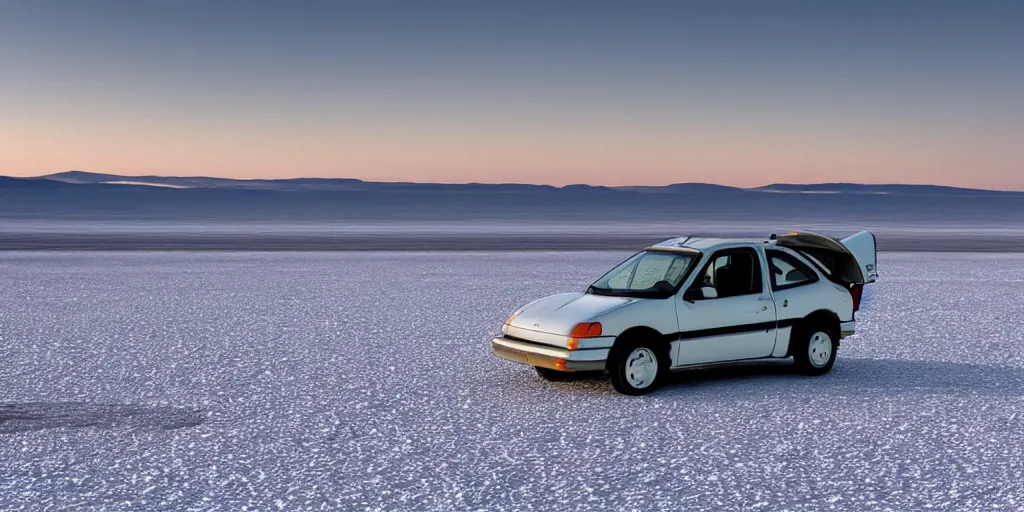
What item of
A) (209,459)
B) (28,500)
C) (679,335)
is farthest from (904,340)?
(28,500)

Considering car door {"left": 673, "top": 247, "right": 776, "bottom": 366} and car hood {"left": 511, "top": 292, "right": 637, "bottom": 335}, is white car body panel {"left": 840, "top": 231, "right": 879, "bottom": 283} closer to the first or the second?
car door {"left": 673, "top": 247, "right": 776, "bottom": 366}

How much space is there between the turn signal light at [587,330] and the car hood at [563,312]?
0.05 meters

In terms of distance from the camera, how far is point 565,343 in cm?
930

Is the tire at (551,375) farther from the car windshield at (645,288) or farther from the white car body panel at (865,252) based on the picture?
the white car body panel at (865,252)

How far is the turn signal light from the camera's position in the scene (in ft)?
30.3

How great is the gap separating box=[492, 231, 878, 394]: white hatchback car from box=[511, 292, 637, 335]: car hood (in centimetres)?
1

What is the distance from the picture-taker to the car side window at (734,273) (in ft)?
33.6

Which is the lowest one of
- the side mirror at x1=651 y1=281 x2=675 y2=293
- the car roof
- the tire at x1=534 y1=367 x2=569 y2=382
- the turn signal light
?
the tire at x1=534 y1=367 x2=569 y2=382

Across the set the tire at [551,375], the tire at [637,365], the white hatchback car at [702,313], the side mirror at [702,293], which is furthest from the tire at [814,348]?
the tire at [551,375]

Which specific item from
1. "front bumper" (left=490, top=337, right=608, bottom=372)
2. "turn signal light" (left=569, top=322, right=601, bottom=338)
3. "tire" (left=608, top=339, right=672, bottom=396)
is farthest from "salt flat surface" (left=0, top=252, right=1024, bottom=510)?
"turn signal light" (left=569, top=322, right=601, bottom=338)

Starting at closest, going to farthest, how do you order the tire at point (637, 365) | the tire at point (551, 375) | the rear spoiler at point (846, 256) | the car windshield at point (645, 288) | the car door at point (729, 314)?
the tire at point (637, 365) → the car door at point (729, 314) → the car windshield at point (645, 288) → the tire at point (551, 375) → the rear spoiler at point (846, 256)

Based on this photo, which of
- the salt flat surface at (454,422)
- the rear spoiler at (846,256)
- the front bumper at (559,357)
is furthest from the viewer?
the rear spoiler at (846,256)

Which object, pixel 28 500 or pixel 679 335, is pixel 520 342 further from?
pixel 28 500

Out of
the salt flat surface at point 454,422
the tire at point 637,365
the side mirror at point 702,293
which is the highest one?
the side mirror at point 702,293
